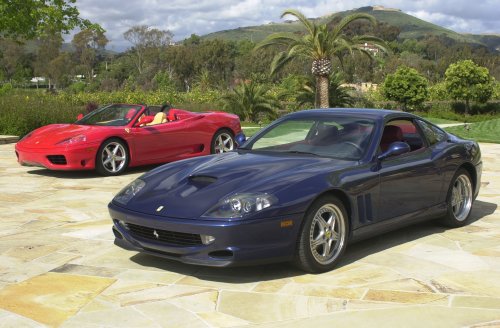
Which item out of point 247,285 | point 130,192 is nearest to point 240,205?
point 247,285

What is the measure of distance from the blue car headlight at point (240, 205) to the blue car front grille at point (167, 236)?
0.68 ft

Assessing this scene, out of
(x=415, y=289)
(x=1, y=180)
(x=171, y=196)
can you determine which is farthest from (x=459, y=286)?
(x=1, y=180)

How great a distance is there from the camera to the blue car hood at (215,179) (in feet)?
16.0

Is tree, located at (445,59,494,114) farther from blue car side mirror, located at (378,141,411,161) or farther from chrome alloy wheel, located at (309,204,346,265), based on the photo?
chrome alloy wheel, located at (309,204,346,265)

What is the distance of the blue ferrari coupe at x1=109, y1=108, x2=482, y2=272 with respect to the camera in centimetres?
474

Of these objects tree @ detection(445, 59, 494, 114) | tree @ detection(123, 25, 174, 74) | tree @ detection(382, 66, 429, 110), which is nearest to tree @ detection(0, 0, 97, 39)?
tree @ detection(382, 66, 429, 110)

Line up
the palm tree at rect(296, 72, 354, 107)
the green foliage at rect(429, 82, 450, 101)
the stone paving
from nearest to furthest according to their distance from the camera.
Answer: the stone paving
the palm tree at rect(296, 72, 354, 107)
the green foliage at rect(429, 82, 450, 101)

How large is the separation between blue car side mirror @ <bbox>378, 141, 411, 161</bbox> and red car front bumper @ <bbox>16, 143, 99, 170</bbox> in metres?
5.67

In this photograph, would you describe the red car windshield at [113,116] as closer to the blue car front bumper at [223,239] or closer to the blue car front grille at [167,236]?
the blue car front grille at [167,236]

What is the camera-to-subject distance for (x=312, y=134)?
6.12 metres

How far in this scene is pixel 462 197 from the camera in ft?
22.8

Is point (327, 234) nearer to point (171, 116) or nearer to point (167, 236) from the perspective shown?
point (167, 236)

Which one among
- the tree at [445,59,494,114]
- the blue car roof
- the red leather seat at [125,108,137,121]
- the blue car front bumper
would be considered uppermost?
the blue car roof

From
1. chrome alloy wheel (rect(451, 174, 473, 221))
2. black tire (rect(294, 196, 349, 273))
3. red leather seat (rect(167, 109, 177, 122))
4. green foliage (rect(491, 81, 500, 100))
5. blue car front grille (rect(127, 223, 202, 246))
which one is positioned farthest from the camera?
green foliage (rect(491, 81, 500, 100))
